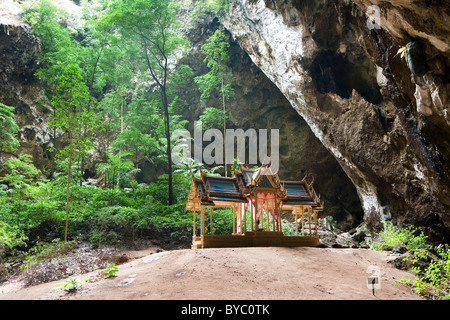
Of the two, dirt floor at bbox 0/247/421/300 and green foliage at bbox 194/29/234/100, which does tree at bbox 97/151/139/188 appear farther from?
dirt floor at bbox 0/247/421/300

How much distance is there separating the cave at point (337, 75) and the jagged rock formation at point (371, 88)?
0.18 ft

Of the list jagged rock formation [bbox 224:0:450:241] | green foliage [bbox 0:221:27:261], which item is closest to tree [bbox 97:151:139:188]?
green foliage [bbox 0:221:27:261]

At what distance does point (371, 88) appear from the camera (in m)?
16.0

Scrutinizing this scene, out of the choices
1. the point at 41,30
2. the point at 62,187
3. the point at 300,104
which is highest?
the point at 41,30

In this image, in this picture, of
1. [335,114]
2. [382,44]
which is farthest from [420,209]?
[382,44]

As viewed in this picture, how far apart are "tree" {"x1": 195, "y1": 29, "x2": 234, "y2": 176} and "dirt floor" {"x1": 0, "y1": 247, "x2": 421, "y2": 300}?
1536cm

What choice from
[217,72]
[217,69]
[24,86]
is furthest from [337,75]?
[24,86]

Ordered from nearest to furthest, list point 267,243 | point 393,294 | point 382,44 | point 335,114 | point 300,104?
1. point 393,294
2. point 382,44
3. point 267,243
4. point 335,114
5. point 300,104

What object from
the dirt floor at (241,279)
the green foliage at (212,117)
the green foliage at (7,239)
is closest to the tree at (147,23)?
the green foliage at (212,117)

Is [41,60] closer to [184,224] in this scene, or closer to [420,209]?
[184,224]

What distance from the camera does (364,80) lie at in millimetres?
16219

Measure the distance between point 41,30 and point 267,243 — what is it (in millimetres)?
23086

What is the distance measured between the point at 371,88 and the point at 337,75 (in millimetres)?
2009

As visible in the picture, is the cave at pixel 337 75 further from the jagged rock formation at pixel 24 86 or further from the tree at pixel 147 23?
the jagged rock formation at pixel 24 86
